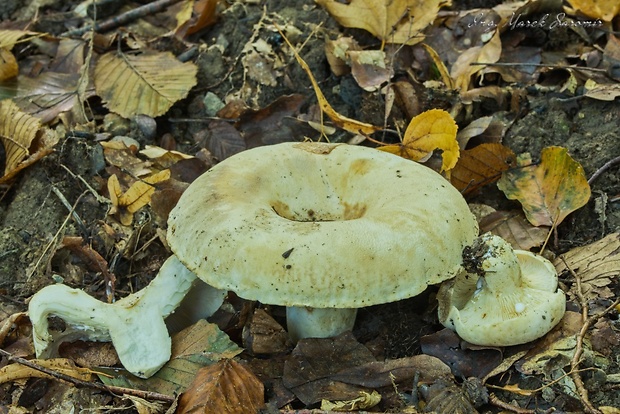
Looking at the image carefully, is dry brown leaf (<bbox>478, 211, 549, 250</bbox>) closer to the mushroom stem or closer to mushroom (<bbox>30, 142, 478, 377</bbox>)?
mushroom (<bbox>30, 142, 478, 377</bbox>)

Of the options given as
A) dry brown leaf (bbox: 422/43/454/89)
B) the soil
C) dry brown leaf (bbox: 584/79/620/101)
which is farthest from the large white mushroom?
dry brown leaf (bbox: 584/79/620/101)

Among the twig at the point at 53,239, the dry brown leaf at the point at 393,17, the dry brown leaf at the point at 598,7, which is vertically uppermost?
the dry brown leaf at the point at 598,7

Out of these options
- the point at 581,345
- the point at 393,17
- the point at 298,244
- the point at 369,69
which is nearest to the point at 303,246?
the point at 298,244

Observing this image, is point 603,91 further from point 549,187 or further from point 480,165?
point 480,165

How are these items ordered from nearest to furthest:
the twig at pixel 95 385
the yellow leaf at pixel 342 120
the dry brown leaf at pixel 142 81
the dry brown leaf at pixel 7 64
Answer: the twig at pixel 95 385 → the yellow leaf at pixel 342 120 → the dry brown leaf at pixel 142 81 → the dry brown leaf at pixel 7 64

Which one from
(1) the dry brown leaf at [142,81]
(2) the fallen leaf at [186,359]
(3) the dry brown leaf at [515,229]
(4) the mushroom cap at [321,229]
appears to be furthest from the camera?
(1) the dry brown leaf at [142,81]

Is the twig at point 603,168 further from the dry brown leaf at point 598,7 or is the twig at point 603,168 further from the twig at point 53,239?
the twig at point 53,239

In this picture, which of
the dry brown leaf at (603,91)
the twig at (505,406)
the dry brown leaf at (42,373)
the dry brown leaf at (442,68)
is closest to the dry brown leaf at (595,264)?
the twig at (505,406)
